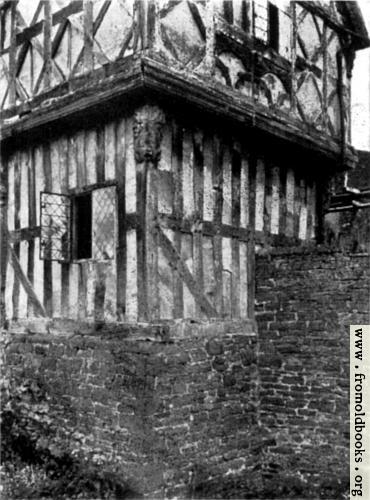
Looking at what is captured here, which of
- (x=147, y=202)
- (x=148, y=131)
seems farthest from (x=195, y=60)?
(x=147, y=202)

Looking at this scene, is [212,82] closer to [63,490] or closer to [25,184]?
[25,184]

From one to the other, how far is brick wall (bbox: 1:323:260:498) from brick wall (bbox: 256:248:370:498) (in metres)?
0.29

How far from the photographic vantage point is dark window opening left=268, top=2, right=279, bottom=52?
7.89 meters

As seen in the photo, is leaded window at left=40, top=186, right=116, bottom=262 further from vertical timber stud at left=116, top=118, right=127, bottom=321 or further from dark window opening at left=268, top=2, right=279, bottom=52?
dark window opening at left=268, top=2, right=279, bottom=52

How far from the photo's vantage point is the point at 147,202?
636cm

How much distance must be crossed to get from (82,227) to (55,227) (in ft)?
1.26

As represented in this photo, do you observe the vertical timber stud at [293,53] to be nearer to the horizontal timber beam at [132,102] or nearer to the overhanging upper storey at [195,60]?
the overhanging upper storey at [195,60]

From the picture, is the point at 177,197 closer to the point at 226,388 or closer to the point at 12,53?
the point at 226,388

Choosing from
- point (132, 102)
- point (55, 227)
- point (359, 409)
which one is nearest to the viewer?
point (359, 409)

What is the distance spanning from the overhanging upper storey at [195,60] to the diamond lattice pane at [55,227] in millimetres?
1023

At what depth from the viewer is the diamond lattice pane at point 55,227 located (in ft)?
23.5

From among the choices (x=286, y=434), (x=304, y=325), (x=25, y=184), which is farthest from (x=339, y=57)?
(x=286, y=434)

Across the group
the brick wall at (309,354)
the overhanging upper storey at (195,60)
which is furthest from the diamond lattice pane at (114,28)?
the brick wall at (309,354)

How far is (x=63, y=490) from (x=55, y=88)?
488 cm
